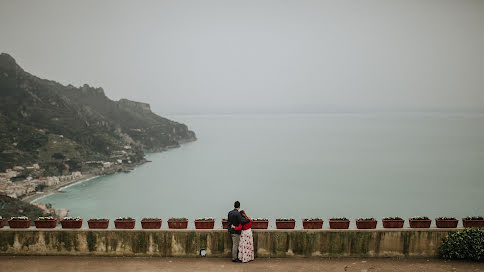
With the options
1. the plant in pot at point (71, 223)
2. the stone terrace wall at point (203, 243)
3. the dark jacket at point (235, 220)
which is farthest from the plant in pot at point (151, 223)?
the dark jacket at point (235, 220)

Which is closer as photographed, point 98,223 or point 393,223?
point 393,223

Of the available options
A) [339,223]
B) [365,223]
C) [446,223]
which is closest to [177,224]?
[339,223]

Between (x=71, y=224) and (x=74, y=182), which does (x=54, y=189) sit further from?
(x=71, y=224)

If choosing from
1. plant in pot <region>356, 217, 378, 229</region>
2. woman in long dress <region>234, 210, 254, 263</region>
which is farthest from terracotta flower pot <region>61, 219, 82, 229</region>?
plant in pot <region>356, 217, 378, 229</region>

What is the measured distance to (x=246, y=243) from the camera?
29.6ft

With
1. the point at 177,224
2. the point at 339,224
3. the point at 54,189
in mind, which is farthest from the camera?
the point at 54,189

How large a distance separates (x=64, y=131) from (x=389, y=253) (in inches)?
6373

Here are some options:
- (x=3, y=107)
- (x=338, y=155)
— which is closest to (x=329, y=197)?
(x=338, y=155)

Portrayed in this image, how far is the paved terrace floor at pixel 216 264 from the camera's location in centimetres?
869

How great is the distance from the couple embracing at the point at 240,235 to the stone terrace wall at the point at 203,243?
367 millimetres

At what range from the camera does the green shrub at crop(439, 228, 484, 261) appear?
8.80m

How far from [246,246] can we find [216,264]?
2.64 feet

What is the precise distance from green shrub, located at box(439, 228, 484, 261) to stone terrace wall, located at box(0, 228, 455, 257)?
25cm

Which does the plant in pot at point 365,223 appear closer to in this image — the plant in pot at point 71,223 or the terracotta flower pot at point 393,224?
the terracotta flower pot at point 393,224
